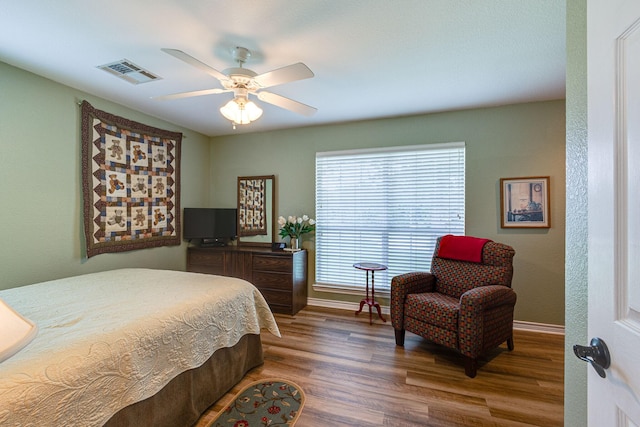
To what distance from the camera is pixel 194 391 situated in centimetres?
172

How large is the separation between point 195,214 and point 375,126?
2837mm

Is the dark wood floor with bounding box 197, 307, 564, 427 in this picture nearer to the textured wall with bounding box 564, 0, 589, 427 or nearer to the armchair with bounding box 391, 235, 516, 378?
the armchair with bounding box 391, 235, 516, 378

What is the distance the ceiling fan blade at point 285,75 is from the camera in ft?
5.32

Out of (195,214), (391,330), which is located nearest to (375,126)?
(391,330)

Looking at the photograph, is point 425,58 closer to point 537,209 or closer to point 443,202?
point 443,202

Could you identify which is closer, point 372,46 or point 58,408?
point 58,408

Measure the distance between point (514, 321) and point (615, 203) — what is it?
10.3 ft

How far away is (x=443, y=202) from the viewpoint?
10.8 feet

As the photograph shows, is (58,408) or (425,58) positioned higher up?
(425,58)

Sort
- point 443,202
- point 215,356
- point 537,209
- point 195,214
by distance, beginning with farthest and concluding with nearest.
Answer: point 195,214
point 443,202
point 537,209
point 215,356

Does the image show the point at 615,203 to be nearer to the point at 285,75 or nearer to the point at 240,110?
the point at 285,75

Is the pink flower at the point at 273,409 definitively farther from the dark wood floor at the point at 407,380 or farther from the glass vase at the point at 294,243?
the glass vase at the point at 294,243

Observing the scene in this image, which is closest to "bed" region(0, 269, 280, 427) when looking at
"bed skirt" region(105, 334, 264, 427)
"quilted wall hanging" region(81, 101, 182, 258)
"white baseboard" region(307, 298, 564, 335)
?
"bed skirt" region(105, 334, 264, 427)

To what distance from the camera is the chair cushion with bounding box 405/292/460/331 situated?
7.52 ft
